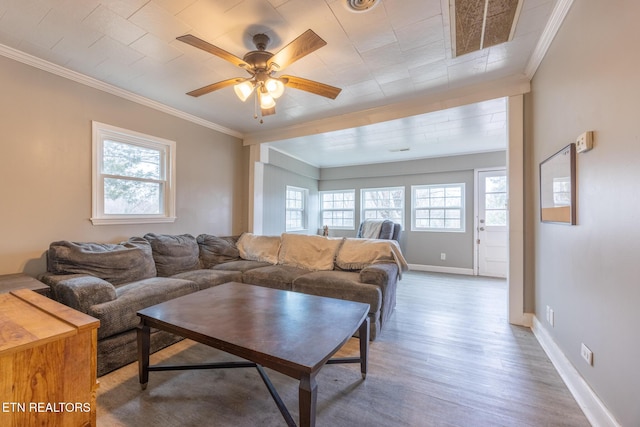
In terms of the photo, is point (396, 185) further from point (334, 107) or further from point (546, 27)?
point (546, 27)

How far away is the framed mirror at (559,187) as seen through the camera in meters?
1.75

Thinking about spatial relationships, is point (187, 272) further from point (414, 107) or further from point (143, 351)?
point (414, 107)

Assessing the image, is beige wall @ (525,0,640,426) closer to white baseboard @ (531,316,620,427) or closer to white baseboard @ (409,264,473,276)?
white baseboard @ (531,316,620,427)

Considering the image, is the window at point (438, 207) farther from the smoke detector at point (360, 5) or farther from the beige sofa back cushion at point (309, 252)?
the smoke detector at point (360, 5)

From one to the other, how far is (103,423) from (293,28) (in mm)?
2750

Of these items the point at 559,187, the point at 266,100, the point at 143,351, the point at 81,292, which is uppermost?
the point at 266,100

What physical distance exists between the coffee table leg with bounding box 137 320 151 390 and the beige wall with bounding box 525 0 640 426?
8.42 feet

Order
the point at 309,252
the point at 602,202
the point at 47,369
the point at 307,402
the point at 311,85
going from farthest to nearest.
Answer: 1. the point at 309,252
2. the point at 311,85
3. the point at 602,202
4. the point at 307,402
5. the point at 47,369

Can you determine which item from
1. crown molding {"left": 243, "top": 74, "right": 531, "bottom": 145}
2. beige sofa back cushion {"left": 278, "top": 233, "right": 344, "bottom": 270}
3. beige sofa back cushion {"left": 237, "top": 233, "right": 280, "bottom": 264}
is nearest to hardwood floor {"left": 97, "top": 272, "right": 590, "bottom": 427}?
beige sofa back cushion {"left": 278, "top": 233, "right": 344, "bottom": 270}

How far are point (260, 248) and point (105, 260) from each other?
5.78 feet

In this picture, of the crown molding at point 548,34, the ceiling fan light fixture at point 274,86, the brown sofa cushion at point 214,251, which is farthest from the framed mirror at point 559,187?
the brown sofa cushion at point 214,251

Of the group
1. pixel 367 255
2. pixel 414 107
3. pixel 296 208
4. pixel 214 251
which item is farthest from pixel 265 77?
pixel 296 208

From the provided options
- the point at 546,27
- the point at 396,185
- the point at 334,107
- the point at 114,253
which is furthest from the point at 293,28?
the point at 396,185

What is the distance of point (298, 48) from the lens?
169cm
